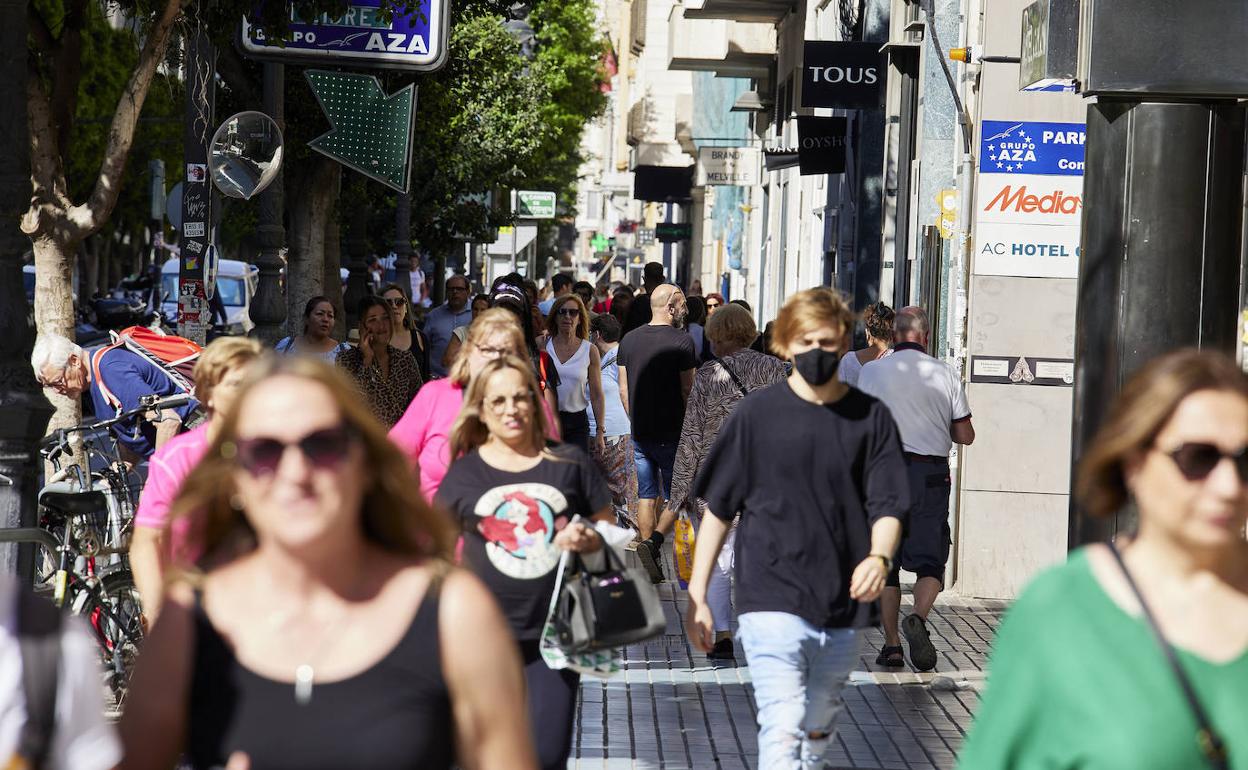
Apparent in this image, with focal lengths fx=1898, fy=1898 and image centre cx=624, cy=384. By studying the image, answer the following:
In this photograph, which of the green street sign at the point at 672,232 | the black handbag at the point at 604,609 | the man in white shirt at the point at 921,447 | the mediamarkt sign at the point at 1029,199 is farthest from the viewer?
the green street sign at the point at 672,232

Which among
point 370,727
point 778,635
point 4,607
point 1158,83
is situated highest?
point 1158,83

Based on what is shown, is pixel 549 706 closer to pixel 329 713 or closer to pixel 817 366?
pixel 817 366

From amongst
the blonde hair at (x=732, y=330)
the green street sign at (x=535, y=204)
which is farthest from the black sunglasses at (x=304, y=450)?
the green street sign at (x=535, y=204)

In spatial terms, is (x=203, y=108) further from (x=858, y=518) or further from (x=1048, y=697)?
(x=1048, y=697)

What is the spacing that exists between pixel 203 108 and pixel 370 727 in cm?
1228

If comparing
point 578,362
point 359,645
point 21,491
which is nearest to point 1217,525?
point 359,645

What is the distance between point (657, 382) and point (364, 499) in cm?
954

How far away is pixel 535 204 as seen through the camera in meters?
35.8

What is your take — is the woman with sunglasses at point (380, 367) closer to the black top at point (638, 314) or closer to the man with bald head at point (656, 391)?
the man with bald head at point (656, 391)

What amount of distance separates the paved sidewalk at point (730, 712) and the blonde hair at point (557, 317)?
3.06m

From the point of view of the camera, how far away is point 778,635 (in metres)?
5.79

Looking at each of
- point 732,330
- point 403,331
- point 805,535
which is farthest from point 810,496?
point 403,331

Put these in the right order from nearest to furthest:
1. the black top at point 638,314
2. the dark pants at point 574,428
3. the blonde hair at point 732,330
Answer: the blonde hair at point 732,330, the dark pants at point 574,428, the black top at point 638,314

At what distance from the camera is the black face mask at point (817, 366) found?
5.96m
